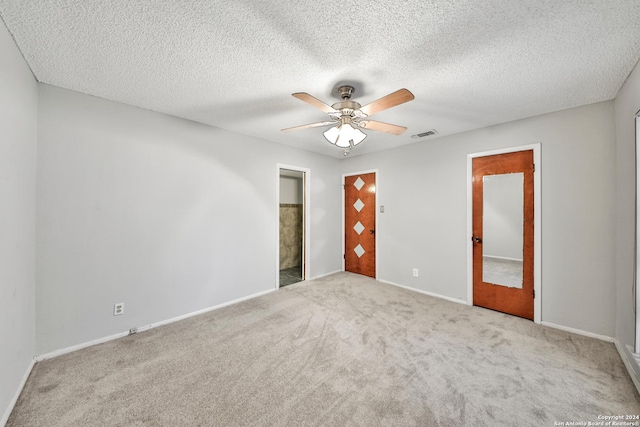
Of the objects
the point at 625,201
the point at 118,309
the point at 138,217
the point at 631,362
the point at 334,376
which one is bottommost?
the point at 334,376

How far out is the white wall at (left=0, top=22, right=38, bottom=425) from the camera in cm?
150

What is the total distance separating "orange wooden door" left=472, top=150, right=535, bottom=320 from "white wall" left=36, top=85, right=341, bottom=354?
3035 millimetres

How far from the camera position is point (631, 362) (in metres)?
1.89

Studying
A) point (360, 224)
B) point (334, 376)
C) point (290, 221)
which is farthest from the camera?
point (290, 221)

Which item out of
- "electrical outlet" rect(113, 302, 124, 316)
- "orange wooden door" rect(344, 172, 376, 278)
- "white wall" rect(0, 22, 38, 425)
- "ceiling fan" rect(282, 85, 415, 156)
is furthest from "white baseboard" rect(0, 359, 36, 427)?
"orange wooden door" rect(344, 172, 376, 278)

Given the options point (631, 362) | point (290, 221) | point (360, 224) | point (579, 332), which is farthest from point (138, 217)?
point (579, 332)

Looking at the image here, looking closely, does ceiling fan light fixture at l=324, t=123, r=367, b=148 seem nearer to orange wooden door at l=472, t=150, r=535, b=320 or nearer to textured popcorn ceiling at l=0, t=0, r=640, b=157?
textured popcorn ceiling at l=0, t=0, r=640, b=157

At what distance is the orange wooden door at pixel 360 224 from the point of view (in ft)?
15.0

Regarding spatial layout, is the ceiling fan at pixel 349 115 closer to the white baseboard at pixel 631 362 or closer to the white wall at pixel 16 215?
the white wall at pixel 16 215

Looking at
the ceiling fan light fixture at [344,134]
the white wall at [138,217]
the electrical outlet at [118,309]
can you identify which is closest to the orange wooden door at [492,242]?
the ceiling fan light fixture at [344,134]

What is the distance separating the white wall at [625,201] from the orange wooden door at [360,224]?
289 cm

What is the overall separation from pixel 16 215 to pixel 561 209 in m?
4.96

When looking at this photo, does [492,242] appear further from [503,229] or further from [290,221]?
[290,221]

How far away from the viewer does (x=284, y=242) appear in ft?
18.1
